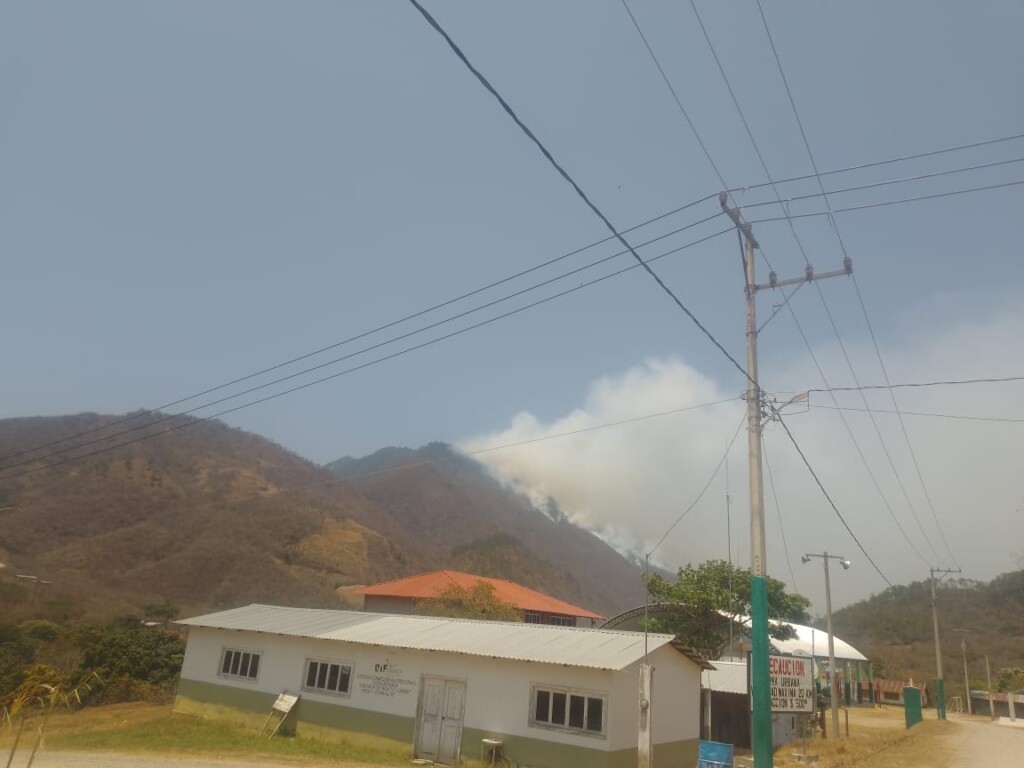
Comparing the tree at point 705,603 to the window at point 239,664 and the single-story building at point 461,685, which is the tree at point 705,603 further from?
the window at point 239,664

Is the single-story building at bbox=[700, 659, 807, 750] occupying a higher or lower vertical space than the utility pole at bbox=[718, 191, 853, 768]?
lower

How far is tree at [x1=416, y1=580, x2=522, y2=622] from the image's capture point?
46.4 meters

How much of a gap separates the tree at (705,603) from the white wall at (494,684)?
19.1 meters

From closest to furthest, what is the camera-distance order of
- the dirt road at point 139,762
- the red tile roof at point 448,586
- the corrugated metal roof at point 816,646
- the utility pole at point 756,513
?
the utility pole at point 756,513
the dirt road at point 139,762
the red tile roof at point 448,586
the corrugated metal roof at point 816,646

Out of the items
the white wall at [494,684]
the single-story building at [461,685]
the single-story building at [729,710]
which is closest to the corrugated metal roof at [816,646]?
the single-story building at [729,710]

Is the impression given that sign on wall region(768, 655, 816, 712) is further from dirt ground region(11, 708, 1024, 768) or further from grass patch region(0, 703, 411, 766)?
grass patch region(0, 703, 411, 766)

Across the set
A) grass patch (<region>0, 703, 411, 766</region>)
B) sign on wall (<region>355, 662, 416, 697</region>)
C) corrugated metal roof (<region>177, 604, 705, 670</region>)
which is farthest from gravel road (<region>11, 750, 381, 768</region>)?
corrugated metal roof (<region>177, 604, 705, 670</region>)

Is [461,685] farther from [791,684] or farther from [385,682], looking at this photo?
[791,684]

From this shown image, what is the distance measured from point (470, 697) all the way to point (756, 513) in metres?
10.9

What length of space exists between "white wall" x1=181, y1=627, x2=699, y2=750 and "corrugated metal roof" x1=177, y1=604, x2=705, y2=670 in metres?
0.35

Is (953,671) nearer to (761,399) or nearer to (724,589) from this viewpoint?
(724,589)

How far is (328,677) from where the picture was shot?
81.9 ft

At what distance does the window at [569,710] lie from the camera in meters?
18.8

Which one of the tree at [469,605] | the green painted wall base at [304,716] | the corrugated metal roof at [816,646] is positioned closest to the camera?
the green painted wall base at [304,716]
